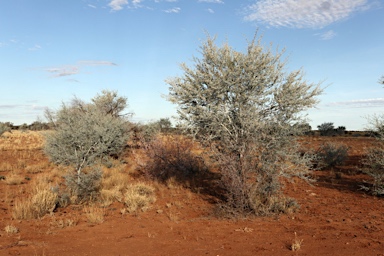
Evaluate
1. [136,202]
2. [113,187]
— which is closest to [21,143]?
[113,187]

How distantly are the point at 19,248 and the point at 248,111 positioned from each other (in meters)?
6.67

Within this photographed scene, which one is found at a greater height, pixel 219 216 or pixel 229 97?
pixel 229 97

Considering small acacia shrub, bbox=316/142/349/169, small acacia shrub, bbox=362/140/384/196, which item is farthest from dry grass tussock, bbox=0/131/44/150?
small acacia shrub, bbox=362/140/384/196

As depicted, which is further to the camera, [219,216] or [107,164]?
[107,164]

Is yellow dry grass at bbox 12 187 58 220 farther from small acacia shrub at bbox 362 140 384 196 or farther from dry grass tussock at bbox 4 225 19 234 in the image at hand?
small acacia shrub at bbox 362 140 384 196

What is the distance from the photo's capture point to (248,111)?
9.13m

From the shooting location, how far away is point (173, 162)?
1548 centimetres

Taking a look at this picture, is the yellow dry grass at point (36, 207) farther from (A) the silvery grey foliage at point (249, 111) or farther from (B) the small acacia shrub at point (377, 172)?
(B) the small acacia shrub at point (377, 172)

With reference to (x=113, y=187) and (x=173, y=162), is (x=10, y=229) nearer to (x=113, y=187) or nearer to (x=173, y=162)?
(x=113, y=187)

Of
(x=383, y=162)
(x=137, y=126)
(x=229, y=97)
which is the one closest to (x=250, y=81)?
(x=229, y=97)

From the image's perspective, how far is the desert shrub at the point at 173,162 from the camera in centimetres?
1479

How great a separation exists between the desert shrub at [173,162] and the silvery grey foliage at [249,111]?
5.03 meters

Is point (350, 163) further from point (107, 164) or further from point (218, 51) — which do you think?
point (107, 164)

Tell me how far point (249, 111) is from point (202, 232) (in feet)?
12.7
